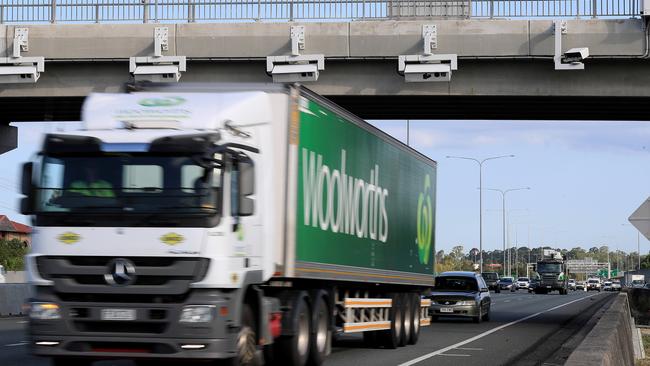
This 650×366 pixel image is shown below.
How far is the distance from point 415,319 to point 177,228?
10986 millimetres

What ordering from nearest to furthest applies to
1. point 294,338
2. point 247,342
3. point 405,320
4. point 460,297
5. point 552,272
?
point 247,342 → point 294,338 → point 405,320 → point 460,297 → point 552,272

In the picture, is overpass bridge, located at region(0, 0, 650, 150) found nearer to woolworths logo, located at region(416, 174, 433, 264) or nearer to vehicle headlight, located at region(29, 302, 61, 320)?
woolworths logo, located at region(416, 174, 433, 264)

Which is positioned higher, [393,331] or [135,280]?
[135,280]

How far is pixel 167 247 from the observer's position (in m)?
11.7

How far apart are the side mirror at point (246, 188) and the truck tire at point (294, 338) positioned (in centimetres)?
217

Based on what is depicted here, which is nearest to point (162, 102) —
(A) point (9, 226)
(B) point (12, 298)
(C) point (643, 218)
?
(C) point (643, 218)

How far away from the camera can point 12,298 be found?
30578mm

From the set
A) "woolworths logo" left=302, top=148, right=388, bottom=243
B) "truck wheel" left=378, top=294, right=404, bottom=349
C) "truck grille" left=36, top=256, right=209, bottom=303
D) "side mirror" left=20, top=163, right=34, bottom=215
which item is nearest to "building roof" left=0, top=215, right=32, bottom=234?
"truck wheel" left=378, top=294, right=404, bottom=349

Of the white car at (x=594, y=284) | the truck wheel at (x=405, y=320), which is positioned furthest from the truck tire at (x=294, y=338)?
the white car at (x=594, y=284)

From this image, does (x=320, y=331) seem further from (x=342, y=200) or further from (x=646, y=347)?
(x=646, y=347)

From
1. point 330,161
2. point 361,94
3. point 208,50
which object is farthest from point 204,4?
point 330,161

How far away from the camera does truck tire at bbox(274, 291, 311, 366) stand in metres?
13.9

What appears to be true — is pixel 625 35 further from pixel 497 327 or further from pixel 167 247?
pixel 167 247

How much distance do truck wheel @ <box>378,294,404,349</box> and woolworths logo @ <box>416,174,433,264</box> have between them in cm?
229
